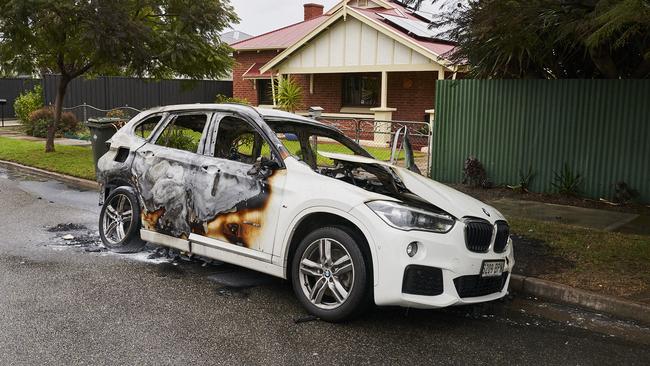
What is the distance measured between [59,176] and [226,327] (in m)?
10.3

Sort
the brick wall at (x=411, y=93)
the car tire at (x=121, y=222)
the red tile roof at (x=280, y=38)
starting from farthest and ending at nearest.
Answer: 1. the red tile roof at (x=280, y=38)
2. the brick wall at (x=411, y=93)
3. the car tire at (x=121, y=222)

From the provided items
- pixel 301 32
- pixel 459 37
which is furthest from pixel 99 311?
pixel 301 32

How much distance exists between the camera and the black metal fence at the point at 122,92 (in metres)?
26.9

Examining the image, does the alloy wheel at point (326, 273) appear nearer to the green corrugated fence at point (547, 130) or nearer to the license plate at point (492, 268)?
the license plate at point (492, 268)

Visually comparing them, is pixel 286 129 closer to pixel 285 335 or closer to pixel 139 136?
pixel 139 136

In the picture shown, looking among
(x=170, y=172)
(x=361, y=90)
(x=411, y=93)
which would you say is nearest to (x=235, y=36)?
(x=361, y=90)

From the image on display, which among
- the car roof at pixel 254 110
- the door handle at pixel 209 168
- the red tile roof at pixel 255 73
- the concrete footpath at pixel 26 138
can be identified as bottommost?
the concrete footpath at pixel 26 138

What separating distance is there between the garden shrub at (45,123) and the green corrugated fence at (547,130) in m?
15.4

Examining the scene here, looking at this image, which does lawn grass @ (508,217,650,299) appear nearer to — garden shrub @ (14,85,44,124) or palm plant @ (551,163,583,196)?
palm plant @ (551,163,583,196)

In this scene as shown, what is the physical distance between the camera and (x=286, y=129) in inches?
257

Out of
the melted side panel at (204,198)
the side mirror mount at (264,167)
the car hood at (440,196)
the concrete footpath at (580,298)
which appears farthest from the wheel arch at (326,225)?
the concrete footpath at (580,298)

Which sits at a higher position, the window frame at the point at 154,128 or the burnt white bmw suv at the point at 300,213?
the window frame at the point at 154,128

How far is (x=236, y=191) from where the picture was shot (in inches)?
228

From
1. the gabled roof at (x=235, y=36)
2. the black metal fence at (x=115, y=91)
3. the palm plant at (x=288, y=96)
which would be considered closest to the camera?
the palm plant at (x=288, y=96)
